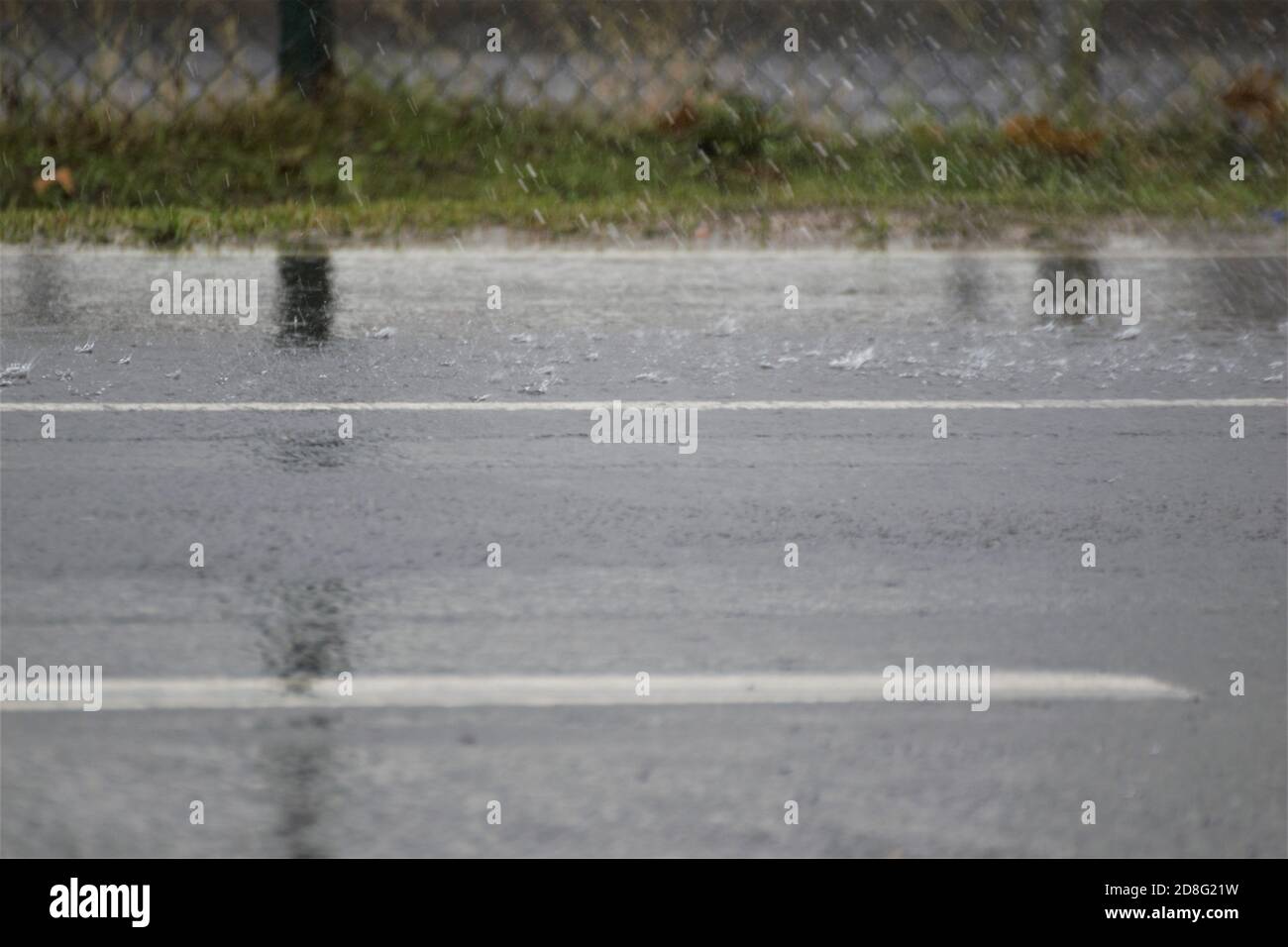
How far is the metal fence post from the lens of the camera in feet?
39.8

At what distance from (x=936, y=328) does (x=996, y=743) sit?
4421 millimetres

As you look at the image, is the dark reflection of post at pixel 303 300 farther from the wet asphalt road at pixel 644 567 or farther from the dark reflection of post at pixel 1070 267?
the dark reflection of post at pixel 1070 267

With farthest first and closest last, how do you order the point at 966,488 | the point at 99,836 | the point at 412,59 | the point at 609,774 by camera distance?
the point at 412,59, the point at 966,488, the point at 609,774, the point at 99,836

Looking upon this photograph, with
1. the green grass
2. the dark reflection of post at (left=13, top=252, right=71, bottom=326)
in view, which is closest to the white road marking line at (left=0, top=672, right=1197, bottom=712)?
the dark reflection of post at (left=13, top=252, right=71, bottom=326)

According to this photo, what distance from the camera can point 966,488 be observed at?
606 centimetres

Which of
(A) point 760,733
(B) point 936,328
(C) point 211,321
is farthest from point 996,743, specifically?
(C) point 211,321

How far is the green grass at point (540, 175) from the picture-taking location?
1056 centimetres

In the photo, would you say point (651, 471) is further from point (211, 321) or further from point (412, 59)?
point (412, 59)

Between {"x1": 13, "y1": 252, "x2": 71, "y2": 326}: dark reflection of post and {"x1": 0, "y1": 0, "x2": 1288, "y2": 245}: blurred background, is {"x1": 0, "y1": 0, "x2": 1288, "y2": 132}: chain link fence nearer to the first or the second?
{"x1": 0, "y1": 0, "x2": 1288, "y2": 245}: blurred background

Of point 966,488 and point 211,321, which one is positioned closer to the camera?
point 966,488

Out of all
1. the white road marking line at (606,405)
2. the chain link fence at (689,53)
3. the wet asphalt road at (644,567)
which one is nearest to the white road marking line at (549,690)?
the wet asphalt road at (644,567)

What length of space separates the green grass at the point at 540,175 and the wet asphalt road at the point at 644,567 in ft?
5.56

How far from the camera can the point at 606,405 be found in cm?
704

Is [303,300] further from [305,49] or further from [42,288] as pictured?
[305,49]
